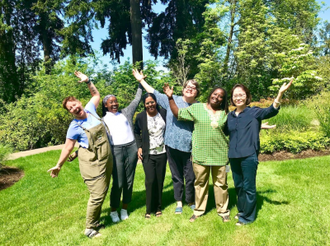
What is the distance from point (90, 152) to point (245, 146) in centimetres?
188

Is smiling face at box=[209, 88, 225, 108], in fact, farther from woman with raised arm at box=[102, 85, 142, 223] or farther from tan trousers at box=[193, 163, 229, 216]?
woman with raised arm at box=[102, 85, 142, 223]

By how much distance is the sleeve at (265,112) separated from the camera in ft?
9.18

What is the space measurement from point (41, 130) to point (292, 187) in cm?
1036

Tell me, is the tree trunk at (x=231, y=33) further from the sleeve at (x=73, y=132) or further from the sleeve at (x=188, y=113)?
the sleeve at (x=73, y=132)

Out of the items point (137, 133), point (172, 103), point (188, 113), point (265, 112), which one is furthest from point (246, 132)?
point (137, 133)

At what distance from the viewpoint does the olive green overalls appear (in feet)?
10.2

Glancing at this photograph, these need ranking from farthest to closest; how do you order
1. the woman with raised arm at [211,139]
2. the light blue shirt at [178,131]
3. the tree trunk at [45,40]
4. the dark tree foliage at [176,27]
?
the dark tree foliage at [176,27] < the tree trunk at [45,40] < the light blue shirt at [178,131] < the woman with raised arm at [211,139]

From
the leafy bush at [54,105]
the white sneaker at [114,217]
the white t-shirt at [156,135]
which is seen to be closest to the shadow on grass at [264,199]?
the white t-shirt at [156,135]

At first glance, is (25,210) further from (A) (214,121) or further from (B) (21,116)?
(B) (21,116)

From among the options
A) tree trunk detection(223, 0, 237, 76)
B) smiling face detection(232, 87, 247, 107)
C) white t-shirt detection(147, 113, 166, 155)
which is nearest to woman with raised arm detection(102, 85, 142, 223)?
white t-shirt detection(147, 113, 166, 155)

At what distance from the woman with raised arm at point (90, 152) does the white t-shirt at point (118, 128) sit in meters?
0.23

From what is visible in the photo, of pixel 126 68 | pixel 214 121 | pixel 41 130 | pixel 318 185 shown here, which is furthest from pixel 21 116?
pixel 318 185

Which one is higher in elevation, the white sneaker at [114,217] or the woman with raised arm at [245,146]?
the woman with raised arm at [245,146]

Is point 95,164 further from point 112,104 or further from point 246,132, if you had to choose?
point 246,132
